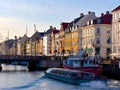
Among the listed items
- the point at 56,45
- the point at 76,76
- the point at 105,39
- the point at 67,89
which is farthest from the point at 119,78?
the point at 56,45

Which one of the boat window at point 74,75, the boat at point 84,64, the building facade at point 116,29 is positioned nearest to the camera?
the boat window at point 74,75

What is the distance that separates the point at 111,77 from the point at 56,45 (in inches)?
3537

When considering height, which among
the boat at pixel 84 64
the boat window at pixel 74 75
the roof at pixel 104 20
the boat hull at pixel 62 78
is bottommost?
the boat hull at pixel 62 78

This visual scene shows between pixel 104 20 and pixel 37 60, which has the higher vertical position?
pixel 104 20

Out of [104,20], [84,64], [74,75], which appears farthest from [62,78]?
[104,20]

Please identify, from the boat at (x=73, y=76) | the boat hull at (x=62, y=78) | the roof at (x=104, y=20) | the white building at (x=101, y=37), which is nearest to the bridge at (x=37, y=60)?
the white building at (x=101, y=37)

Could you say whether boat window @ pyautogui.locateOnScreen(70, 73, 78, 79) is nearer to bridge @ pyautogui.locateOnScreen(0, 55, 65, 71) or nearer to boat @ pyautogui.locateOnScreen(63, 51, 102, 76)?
boat @ pyautogui.locateOnScreen(63, 51, 102, 76)

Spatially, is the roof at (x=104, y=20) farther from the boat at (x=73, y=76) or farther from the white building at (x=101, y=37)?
the boat at (x=73, y=76)

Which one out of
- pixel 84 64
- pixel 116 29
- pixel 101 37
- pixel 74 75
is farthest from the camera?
pixel 101 37

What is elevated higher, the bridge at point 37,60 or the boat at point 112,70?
the bridge at point 37,60

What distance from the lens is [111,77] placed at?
251 feet

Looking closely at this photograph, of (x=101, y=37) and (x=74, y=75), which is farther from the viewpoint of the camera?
(x=101, y=37)

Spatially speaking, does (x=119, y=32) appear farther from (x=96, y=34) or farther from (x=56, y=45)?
(x=56, y=45)

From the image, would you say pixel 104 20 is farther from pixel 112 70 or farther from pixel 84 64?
pixel 112 70
